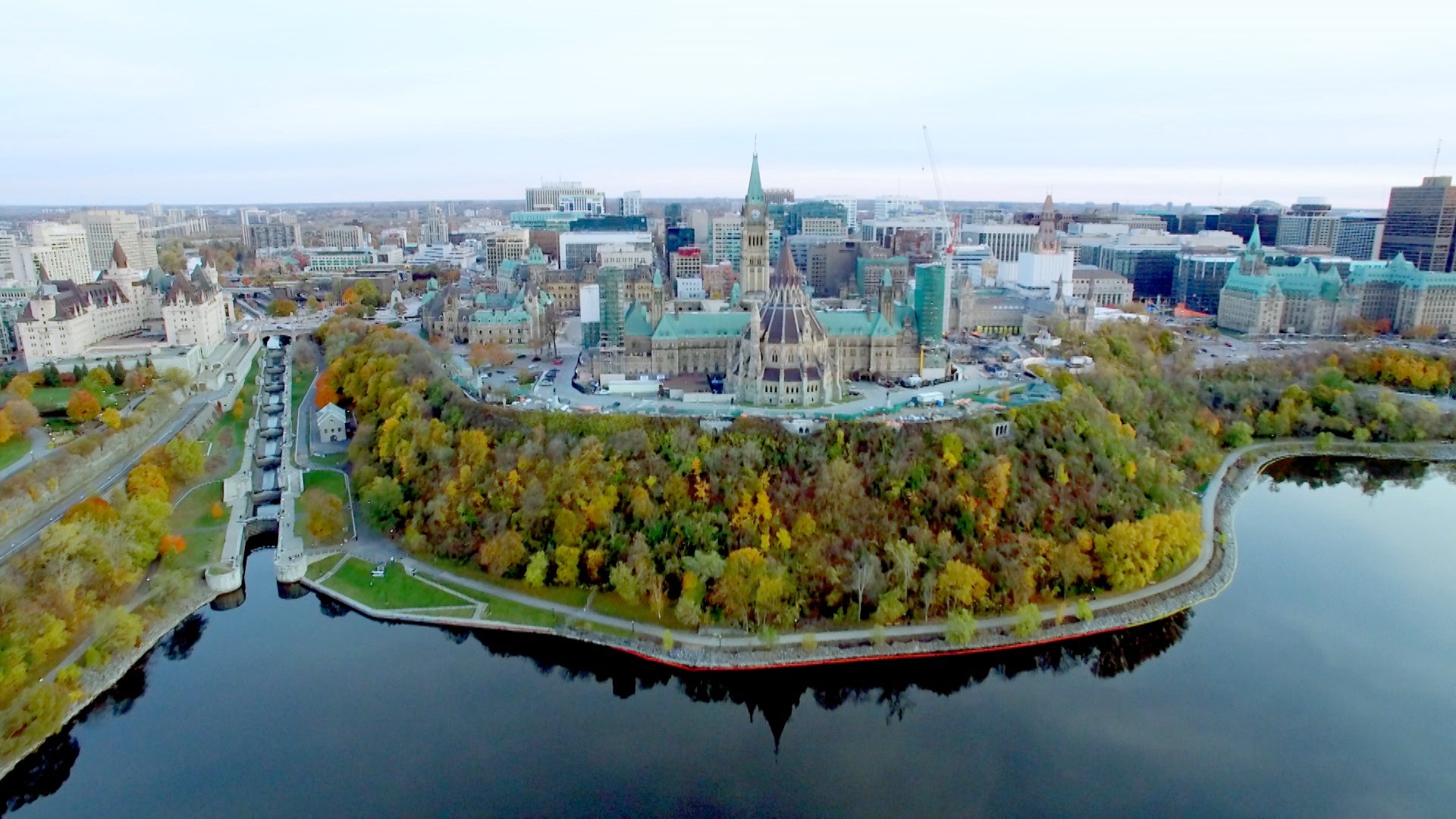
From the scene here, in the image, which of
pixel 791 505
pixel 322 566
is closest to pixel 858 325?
pixel 791 505

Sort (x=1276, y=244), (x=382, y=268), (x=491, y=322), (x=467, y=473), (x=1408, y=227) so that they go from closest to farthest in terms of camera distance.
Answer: (x=467, y=473)
(x=491, y=322)
(x=1408, y=227)
(x=382, y=268)
(x=1276, y=244)

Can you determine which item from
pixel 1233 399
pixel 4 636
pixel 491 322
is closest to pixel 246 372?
pixel 491 322

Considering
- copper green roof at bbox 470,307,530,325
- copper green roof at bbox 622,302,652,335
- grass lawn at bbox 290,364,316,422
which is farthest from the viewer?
copper green roof at bbox 470,307,530,325

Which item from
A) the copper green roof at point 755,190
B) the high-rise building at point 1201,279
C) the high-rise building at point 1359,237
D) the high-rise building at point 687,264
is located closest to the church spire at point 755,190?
the copper green roof at point 755,190

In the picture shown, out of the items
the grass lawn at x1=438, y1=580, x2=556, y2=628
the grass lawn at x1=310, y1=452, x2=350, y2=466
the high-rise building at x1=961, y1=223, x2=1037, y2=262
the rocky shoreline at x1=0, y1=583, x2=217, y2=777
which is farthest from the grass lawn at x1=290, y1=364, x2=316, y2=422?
the high-rise building at x1=961, y1=223, x2=1037, y2=262

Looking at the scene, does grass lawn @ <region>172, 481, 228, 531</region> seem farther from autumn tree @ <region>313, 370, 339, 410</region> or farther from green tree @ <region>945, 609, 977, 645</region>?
green tree @ <region>945, 609, 977, 645</region>

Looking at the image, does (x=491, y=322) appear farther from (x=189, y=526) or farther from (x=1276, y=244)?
(x=1276, y=244)
